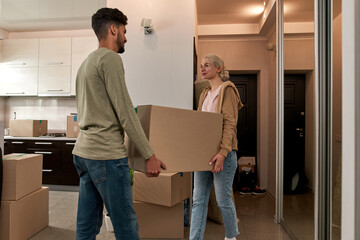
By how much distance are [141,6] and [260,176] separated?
122 inches

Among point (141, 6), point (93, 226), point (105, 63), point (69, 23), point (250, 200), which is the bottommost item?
point (250, 200)

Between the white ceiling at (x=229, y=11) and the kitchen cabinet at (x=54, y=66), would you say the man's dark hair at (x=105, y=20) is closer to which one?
the white ceiling at (x=229, y=11)

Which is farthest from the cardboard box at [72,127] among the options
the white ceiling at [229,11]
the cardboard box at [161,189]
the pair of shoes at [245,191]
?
the pair of shoes at [245,191]

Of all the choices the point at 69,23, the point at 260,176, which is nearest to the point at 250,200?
the point at 260,176

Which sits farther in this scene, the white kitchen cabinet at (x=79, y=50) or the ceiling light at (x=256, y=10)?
the white kitchen cabinet at (x=79, y=50)

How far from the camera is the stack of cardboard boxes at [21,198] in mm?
2072

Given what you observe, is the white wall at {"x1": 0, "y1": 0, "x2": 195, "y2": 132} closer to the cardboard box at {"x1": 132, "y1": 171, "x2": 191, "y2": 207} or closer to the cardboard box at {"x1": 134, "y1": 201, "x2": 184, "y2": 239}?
the cardboard box at {"x1": 132, "y1": 171, "x2": 191, "y2": 207}

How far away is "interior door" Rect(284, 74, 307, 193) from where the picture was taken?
2070 millimetres

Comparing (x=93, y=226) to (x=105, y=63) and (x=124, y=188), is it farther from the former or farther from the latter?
(x=105, y=63)

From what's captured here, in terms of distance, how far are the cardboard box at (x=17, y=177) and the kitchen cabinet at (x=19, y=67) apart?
2.42 metres

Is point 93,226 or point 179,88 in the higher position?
point 179,88

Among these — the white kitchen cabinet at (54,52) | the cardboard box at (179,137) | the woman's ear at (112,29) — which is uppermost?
the white kitchen cabinet at (54,52)

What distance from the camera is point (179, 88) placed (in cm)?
259

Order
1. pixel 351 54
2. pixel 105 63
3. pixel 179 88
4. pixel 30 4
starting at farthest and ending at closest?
pixel 30 4 < pixel 179 88 < pixel 105 63 < pixel 351 54
